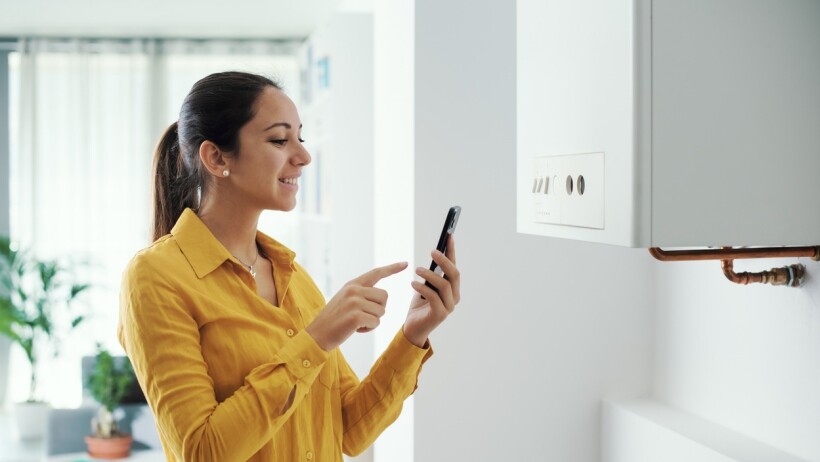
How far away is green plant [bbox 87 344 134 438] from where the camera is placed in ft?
13.4

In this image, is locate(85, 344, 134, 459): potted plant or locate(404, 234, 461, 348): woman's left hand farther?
locate(85, 344, 134, 459): potted plant

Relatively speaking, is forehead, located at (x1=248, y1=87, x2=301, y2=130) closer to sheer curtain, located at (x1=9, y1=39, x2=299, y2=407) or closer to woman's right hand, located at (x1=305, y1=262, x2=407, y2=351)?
woman's right hand, located at (x1=305, y1=262, x2=407, y2=351)

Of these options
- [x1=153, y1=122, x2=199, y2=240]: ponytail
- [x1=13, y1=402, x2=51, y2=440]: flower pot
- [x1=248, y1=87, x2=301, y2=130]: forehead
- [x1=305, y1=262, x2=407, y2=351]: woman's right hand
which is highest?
[x1=248, y1=87, x2=301, y2=130]: forehead

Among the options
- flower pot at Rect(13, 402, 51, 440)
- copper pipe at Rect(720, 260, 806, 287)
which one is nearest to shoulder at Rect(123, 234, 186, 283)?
copper pipe at Rect(720, 260, 806, 287)

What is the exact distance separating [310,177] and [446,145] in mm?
2384

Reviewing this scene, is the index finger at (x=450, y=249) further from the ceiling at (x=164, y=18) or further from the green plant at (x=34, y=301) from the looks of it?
the green plant at (x=34, y=301)

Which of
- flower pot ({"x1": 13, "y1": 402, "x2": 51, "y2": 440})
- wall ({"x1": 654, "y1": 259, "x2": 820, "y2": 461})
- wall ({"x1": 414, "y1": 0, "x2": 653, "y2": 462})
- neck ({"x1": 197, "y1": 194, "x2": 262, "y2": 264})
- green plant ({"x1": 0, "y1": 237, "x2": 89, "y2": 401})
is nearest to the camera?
neck ({"x1": 197, "y1": 194, "x2": 262, "y2": 264})

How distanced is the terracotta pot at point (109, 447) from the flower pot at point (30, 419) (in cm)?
107

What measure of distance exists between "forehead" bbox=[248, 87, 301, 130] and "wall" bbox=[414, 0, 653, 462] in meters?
0.78

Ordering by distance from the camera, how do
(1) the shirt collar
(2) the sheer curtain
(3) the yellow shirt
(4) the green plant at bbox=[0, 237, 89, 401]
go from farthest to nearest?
(2) the sheer curtain → (4) the green plant at bbox=[0, 237, 89, 401] → (1) the shirt collar → (3) the yellow shirt

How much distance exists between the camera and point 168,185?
1556mm

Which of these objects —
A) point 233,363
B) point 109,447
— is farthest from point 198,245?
point 109,447

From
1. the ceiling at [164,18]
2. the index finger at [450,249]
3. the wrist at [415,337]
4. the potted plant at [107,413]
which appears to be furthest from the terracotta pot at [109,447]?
the index finger at [450,249]

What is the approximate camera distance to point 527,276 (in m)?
2.25
